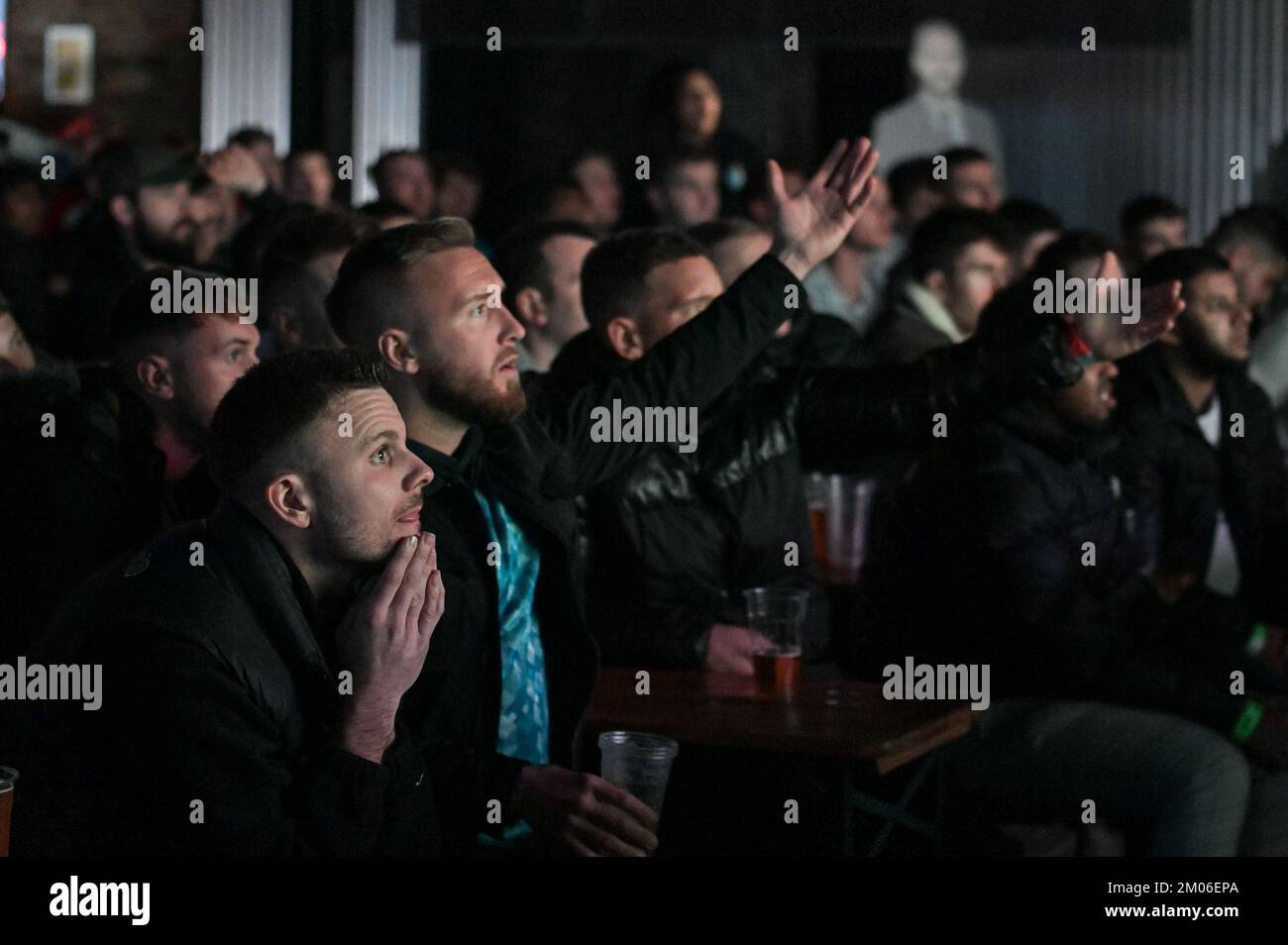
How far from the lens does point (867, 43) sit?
24.4 ft

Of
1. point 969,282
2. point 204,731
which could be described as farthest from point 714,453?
point 969,282

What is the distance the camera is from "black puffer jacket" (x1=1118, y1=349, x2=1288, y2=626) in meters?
4.12

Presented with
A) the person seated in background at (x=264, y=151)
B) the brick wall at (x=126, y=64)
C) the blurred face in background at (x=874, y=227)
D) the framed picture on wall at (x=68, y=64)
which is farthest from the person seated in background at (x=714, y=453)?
the framed picture on wall at (x=68, y=64)

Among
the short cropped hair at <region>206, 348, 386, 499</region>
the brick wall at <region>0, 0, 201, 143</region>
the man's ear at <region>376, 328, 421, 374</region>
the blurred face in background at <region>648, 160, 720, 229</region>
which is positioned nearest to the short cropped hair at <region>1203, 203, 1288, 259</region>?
the blurred face in background at <region>648, 160, 720, 229</region>

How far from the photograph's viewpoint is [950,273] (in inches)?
205

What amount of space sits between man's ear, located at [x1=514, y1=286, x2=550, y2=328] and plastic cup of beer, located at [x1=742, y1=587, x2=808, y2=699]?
4.10ft

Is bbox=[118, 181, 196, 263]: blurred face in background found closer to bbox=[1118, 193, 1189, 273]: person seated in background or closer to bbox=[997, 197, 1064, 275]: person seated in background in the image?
bbox=[997, 197, 1064, 275]: person seated in background

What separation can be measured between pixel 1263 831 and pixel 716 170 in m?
3.38

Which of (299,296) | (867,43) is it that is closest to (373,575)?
(299,296)

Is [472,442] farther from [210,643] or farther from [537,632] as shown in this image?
[210,643]

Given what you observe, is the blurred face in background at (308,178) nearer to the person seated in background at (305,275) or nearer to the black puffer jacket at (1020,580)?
the person seated in background at (305,275)

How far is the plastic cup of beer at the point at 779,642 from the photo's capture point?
2.90 m

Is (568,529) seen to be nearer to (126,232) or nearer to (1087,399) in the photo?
(1087,399)

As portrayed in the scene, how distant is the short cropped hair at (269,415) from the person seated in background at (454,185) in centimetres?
400
